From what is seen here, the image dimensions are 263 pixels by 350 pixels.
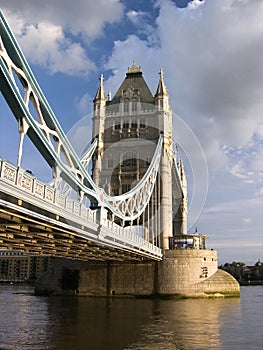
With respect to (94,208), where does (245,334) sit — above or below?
below

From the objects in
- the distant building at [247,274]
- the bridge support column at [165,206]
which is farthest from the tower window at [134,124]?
the distant building at [247,274]

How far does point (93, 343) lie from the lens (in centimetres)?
1648

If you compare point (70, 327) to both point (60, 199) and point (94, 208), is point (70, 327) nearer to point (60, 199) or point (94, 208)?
point (94, 208)

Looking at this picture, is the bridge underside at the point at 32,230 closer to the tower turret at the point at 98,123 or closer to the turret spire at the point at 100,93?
the tower turret at the point at 98,123

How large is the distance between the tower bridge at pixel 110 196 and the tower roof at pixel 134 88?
0.53ft

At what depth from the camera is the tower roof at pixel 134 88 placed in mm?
61438

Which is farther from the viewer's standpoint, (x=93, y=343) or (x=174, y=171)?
(x=174, y=171)

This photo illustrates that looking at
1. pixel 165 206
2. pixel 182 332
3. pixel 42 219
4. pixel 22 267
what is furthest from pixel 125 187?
pixel 22 267

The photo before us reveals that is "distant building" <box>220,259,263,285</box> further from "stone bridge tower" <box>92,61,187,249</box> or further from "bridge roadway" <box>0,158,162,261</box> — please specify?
"bridge roadway" <box>0,158,162,261</box>

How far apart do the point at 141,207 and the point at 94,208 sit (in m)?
19.4

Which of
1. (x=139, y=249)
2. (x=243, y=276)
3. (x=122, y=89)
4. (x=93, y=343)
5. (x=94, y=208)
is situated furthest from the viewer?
(x=243, y=276)

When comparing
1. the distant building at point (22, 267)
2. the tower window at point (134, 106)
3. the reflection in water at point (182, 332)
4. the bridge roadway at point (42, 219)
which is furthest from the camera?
the distant building at point (22, 267)

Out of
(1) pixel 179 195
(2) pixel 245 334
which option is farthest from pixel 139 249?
(1) pixel 179 195

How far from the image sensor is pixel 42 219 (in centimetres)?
1564
